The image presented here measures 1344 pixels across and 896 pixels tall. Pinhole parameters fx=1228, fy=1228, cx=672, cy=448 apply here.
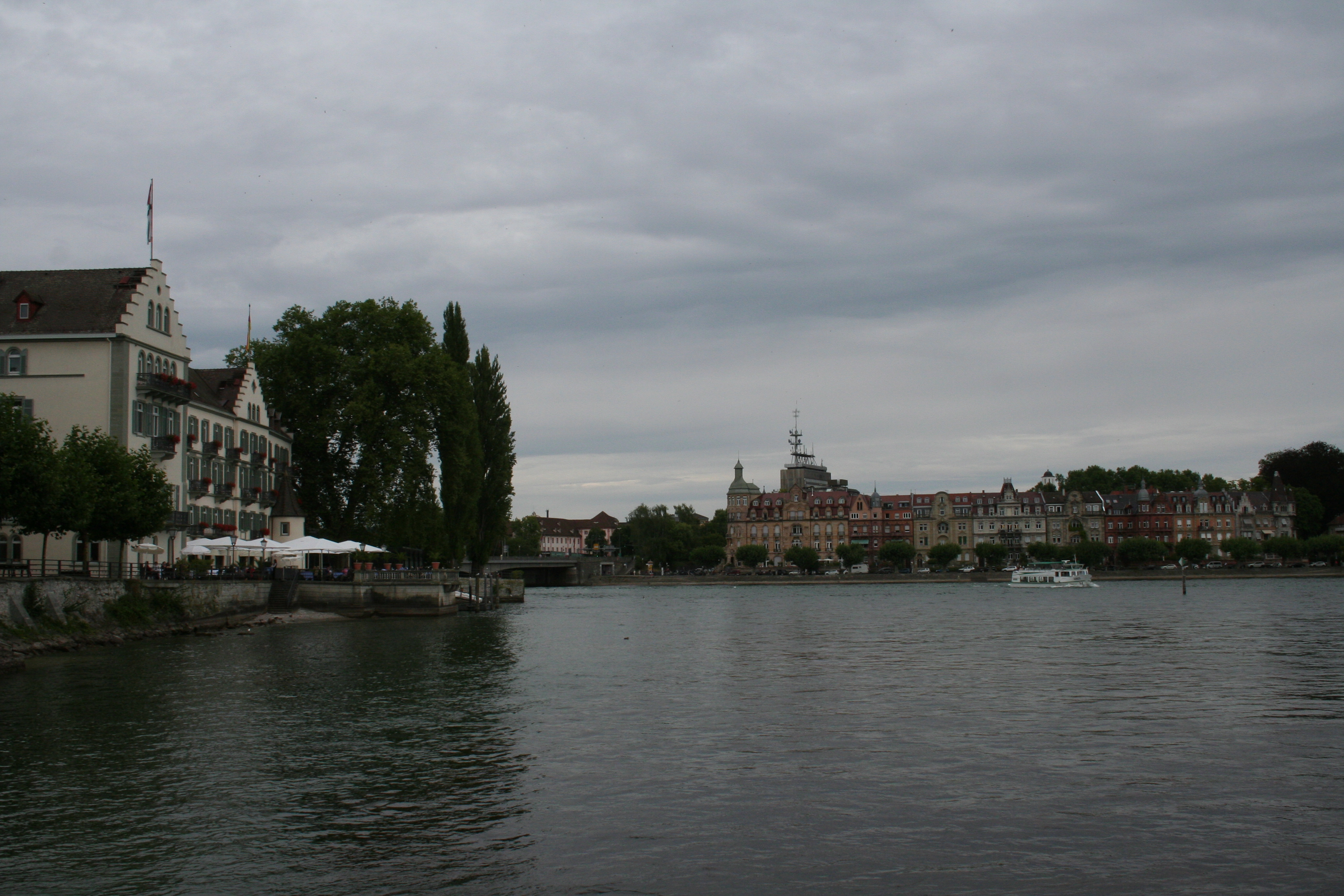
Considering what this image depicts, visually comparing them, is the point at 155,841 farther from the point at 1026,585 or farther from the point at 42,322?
the point at 1026,585

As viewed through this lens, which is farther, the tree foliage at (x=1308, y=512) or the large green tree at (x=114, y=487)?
the tree foliage at (x=1308, y=512)

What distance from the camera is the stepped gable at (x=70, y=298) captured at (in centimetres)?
5453

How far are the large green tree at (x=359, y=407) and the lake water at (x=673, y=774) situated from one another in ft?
104

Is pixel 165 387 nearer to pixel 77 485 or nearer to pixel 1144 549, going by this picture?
pixel 77 485

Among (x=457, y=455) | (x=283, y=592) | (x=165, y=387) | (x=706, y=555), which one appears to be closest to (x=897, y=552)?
(x=706, y=555)

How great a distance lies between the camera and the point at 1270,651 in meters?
40.8

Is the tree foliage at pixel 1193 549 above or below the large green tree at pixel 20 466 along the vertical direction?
below

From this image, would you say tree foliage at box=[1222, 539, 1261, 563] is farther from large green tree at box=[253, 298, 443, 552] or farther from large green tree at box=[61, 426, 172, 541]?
large green tree at box=[61, 426, 172, 541]

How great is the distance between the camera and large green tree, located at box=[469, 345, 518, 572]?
3541 inches

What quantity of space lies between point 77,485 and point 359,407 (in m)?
26.7

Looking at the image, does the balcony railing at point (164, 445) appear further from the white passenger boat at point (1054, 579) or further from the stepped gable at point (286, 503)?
the white passenger boat at point (1054, 579)

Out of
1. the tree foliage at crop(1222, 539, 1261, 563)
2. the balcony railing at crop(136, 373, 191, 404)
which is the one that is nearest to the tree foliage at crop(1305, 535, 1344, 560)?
the tree foliage at crop(1222, 539, 1261, 563)

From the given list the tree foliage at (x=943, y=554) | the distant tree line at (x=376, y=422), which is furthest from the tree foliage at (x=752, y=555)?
the distant tree line at (x=376, y=422)

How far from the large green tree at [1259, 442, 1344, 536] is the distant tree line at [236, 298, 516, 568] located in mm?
126795
